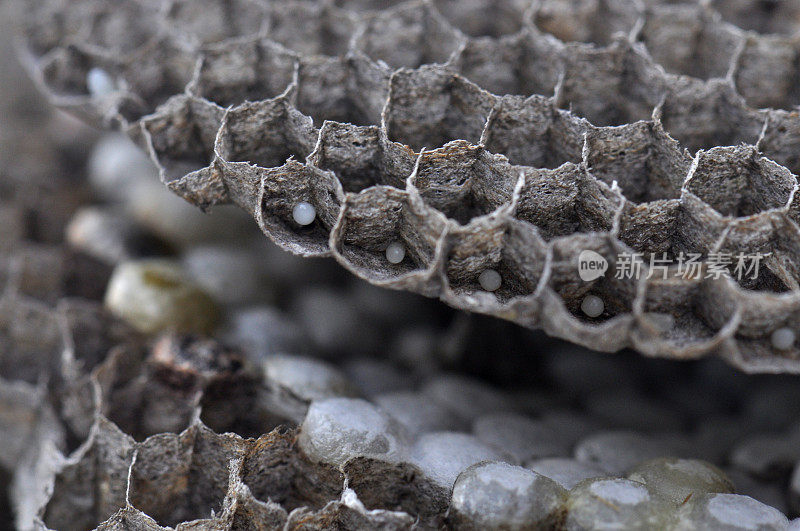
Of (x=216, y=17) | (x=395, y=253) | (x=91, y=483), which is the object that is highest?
(x=216, y=17)

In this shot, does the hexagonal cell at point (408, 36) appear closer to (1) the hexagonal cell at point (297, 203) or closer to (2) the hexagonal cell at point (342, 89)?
(2) the hexagonal cell at point (342, 89)

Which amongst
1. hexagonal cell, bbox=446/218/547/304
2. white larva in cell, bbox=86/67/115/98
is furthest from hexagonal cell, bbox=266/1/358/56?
hexagonal cell, bbox=446/218/547/304

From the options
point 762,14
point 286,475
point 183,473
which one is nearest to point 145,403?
point 183,473

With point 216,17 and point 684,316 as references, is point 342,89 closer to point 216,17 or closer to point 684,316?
point 216,17

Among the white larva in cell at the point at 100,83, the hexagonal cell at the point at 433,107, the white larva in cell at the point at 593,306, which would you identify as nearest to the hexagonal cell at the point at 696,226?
the white larva in cell at the point at 593,306

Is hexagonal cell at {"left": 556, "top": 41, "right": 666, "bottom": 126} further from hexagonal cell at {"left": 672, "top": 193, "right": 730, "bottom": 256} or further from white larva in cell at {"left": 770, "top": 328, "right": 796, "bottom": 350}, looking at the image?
white larva in cell at {"left": 770, "top": 328, "right": 796, "bottom": 350}
